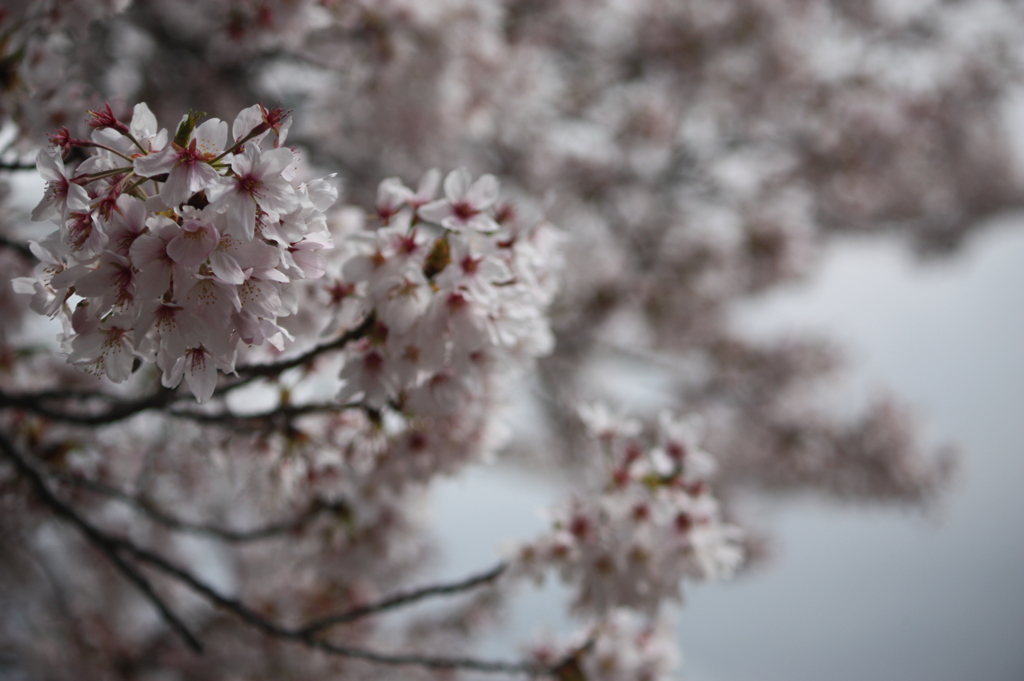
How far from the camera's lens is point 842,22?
659cm

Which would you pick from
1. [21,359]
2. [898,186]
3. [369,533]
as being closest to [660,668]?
[369,533]

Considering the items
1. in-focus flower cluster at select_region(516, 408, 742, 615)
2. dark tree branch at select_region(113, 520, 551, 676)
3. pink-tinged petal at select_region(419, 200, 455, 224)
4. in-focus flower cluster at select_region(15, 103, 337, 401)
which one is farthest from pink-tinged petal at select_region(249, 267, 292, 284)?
dark tree branch at select_region(113, 520, 551, 676)

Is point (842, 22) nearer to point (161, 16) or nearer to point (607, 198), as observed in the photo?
point (607, 198)

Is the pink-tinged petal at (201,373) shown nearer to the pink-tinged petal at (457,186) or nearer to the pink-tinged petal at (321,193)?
the pink-tinged petal at (321,193)

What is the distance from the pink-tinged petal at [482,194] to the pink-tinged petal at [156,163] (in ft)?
2.04

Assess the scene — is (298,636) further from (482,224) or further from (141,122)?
(141,122)

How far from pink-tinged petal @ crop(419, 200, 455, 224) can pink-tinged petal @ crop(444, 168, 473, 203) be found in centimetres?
3

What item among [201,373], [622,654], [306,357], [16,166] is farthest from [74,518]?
[622,654]

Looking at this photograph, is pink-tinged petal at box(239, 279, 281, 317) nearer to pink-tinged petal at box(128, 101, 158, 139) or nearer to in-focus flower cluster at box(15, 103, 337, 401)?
in-focus flower cluster at box(15, 103, 337, 401)

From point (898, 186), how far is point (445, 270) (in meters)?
7.57

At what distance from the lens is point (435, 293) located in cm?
132

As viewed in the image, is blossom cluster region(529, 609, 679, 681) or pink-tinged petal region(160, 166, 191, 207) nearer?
pink-tinged petal region(160, 166, 191, 207)

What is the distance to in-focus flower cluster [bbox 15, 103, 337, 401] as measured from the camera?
0.95 metres

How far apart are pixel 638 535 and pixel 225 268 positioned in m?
1.33
